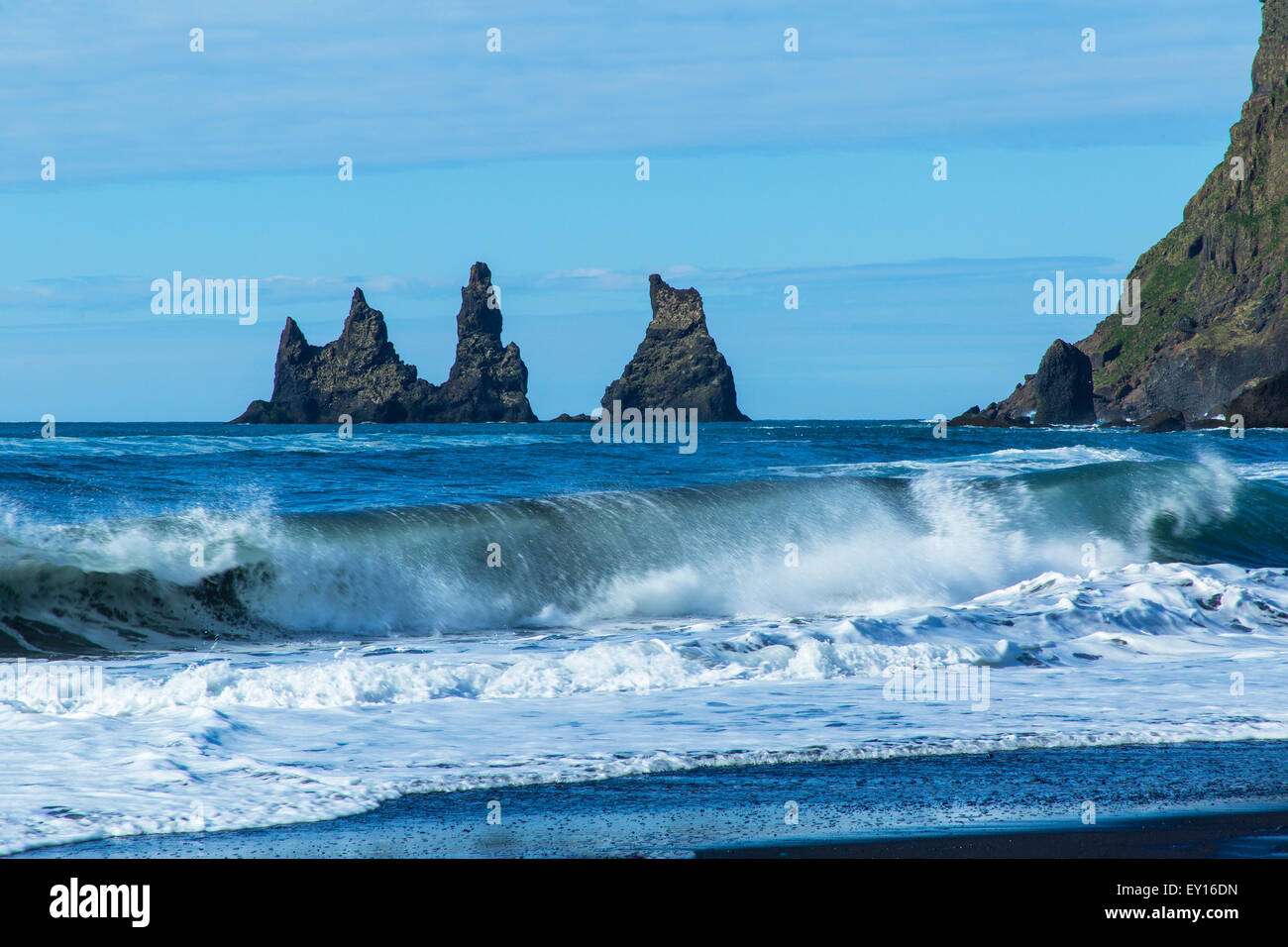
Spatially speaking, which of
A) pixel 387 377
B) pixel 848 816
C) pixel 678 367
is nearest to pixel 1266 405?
pixel 678 367

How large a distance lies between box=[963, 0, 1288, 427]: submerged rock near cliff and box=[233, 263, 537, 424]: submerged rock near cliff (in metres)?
57.5

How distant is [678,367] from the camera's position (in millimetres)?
144375

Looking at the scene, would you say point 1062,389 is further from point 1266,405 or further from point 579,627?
point 579,627

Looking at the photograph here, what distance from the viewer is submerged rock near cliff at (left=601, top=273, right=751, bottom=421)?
142 meters

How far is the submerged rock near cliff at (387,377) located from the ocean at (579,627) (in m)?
116

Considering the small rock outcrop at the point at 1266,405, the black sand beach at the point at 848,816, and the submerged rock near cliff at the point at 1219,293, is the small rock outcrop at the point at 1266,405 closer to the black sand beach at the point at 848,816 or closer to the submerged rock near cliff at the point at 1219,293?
the submerged rock near cliff at the point at 1219,293

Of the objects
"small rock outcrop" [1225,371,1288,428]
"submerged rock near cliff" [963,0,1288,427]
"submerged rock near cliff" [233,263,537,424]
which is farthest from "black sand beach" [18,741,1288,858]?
"submerged rock near cliff" [233,263,537,424]

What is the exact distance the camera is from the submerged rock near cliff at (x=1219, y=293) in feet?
382

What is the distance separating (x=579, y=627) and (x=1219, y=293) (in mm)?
140356

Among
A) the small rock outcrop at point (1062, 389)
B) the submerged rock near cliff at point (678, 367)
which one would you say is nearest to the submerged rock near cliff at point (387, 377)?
the submerged rock near cliff at point (678, 367)

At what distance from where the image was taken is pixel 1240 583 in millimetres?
12891

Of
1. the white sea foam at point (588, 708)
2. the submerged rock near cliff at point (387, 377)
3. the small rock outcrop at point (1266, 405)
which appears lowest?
the white sea foam at point (588, 708)

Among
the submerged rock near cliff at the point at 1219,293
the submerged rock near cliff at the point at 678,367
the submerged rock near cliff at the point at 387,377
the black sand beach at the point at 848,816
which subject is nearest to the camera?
the black sand beach at the point at 848,816

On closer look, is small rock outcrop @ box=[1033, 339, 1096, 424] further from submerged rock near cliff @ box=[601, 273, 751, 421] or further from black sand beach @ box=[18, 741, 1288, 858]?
black sand beach @ box=[18, 741, 1288, 858]
